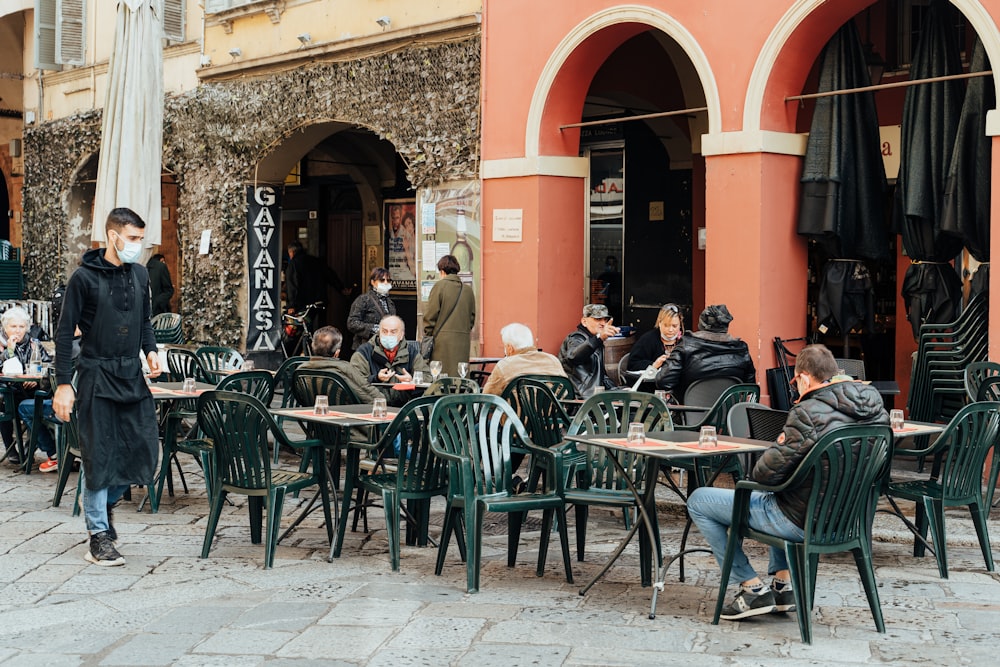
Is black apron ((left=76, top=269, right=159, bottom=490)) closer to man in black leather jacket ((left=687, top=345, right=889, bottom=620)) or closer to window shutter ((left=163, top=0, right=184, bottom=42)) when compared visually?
man in black leather jacket ((left=687, top=345, right=889, bottom=620))

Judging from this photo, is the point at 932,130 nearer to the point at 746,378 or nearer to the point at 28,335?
the point at 746,378

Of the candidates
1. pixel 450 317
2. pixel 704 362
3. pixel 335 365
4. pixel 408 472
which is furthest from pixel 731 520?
pixel 450 317

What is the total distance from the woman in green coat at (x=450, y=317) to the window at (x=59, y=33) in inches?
340

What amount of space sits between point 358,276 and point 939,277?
9956 mm

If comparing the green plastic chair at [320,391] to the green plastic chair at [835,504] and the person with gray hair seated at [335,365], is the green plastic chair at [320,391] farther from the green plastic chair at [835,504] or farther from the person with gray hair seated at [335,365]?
the green plastic chair at [835,504]

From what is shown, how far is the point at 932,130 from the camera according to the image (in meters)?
9.41

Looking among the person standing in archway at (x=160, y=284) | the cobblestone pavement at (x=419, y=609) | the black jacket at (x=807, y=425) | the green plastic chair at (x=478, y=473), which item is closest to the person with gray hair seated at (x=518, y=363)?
the cobblestone pavement at (x=419, y=609)

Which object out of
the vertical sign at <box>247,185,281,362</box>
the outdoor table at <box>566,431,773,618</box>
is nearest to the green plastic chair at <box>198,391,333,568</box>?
the outdoor table at <box>566,431,773,618</box>

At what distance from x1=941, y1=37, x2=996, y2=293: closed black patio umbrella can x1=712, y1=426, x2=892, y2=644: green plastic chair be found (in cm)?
408

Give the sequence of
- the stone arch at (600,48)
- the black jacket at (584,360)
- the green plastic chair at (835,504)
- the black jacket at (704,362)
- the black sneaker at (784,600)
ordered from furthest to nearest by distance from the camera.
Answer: the stone arch at (600,48), the black jacket at (584,360), the black jacket at (704,362), the black sneaker at (784,600), the green plastic chair at (835,504)

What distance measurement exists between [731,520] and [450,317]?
6.20 metres

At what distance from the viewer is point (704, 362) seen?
895 centimetres

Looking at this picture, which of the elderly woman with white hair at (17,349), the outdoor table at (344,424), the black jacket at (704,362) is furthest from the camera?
the elderly woman with white hair at (17,349)

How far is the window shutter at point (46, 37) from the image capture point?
1800 centimetres
